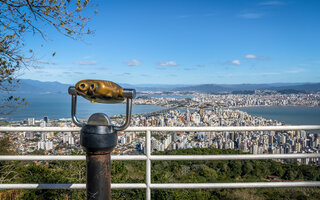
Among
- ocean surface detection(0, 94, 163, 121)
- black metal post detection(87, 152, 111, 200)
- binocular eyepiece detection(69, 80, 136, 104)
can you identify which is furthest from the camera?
ocean surface detection(0, 94, 163, 121)

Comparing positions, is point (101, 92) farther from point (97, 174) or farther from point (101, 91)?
point (97, 174)

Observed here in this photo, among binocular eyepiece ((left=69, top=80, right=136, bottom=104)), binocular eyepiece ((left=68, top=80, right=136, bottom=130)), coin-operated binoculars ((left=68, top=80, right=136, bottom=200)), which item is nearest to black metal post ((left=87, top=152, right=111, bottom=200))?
coin-operated binoculars ((left=68, top=80, right=136, bottom=200))

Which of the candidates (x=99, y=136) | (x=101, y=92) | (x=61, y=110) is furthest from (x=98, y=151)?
(x=61, y=110)

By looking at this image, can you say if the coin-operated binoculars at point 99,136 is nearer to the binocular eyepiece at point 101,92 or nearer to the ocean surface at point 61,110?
the binocular eyepiece at point 101,92

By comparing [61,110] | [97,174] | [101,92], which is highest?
[101,92]

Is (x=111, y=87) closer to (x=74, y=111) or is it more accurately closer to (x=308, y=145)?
(x=74, y=111)

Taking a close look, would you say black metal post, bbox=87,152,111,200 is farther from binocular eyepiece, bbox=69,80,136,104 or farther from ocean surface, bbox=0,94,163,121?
ocean surface, bbox=0,94,163,121

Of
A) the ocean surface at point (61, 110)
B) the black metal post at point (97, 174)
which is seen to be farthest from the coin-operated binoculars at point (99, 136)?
the ocean surface at point (61, 110)

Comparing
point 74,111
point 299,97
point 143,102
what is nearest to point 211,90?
point 299,97
